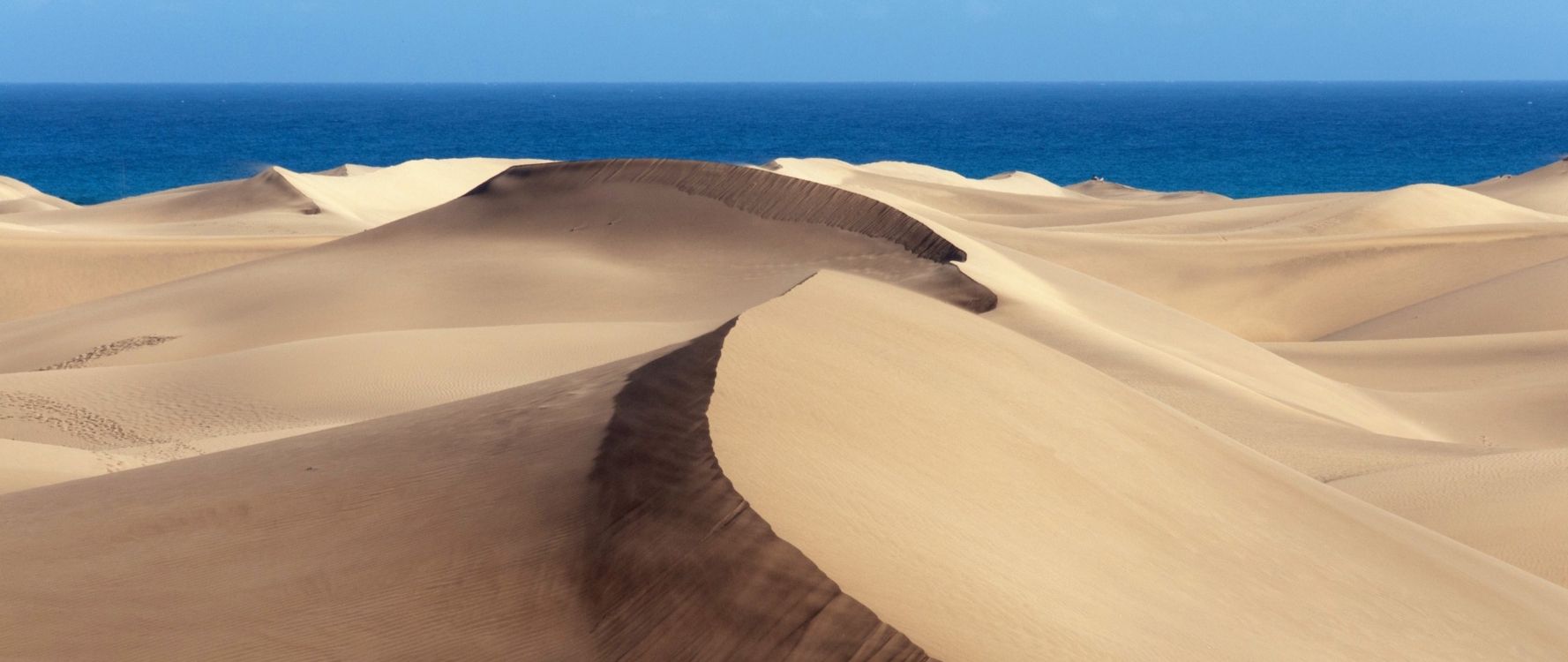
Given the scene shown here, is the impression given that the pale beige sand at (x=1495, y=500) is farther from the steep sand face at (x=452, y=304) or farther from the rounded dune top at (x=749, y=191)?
the rounded dune top at (x=749, y=191)

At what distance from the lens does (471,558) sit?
14.7 ft

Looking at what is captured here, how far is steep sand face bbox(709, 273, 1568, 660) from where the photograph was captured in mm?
4238

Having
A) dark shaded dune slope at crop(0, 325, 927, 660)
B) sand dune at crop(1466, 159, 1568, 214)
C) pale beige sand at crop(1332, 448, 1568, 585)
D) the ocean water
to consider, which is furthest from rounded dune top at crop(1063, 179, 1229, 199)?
dark shaded dune slope at crop(0, 325, 927, 660)

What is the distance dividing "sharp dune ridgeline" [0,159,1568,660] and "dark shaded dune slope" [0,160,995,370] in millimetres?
77

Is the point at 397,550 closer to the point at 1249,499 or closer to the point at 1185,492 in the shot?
the point at 1185,492

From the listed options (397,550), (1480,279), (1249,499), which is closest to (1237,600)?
(1249,499)

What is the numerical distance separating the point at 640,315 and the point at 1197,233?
16.4 meters

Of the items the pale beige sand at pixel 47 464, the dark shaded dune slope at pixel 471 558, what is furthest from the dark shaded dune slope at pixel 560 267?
the dark shaded dune slope at pixel 471 558

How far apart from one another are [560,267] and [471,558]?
1209 cm

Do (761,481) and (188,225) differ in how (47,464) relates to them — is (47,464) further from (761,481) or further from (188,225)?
(188,225)

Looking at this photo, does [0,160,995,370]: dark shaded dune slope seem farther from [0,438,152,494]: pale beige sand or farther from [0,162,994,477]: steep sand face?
[0,438,152,494]: pale beige sand

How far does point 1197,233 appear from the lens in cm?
2819

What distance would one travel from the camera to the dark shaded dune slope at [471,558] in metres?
3.98

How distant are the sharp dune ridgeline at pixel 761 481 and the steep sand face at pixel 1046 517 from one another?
0.8 inches
